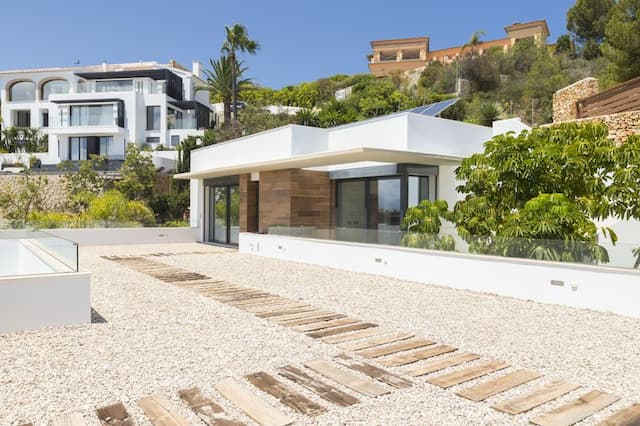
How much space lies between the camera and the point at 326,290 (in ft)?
28.7

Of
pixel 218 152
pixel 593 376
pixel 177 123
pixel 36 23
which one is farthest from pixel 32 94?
pixel 593 376

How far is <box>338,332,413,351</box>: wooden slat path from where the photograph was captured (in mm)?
5145

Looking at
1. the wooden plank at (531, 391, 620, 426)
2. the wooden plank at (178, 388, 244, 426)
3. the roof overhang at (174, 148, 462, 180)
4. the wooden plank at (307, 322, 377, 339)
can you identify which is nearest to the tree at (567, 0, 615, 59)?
the roof overhang at (174, 148, 462, 180)

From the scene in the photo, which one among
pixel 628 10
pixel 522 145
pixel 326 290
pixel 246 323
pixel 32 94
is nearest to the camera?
pixel 246 323

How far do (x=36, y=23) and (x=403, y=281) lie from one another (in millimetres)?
29908

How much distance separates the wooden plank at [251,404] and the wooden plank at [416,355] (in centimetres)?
143

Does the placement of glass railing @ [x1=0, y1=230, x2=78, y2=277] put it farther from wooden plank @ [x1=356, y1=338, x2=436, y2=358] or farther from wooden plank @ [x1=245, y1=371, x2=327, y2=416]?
wooden plank @ [x1=356, y1=338, x2=436, y2=358]

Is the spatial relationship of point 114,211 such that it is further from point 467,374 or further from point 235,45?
point 235,45

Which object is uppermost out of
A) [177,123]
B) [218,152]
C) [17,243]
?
[177,123]

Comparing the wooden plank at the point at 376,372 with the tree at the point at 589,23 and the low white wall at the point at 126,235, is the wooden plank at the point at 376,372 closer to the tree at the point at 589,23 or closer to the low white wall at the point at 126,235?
the low white wall at the point at 126,235

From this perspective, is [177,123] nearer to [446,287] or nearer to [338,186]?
[338,186]

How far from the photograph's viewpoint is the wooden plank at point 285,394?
11.6ft

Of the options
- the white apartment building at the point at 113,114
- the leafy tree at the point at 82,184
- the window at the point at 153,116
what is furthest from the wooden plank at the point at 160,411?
the window at the point at 153,116

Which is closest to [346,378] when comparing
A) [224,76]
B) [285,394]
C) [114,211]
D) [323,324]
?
[285,394]
